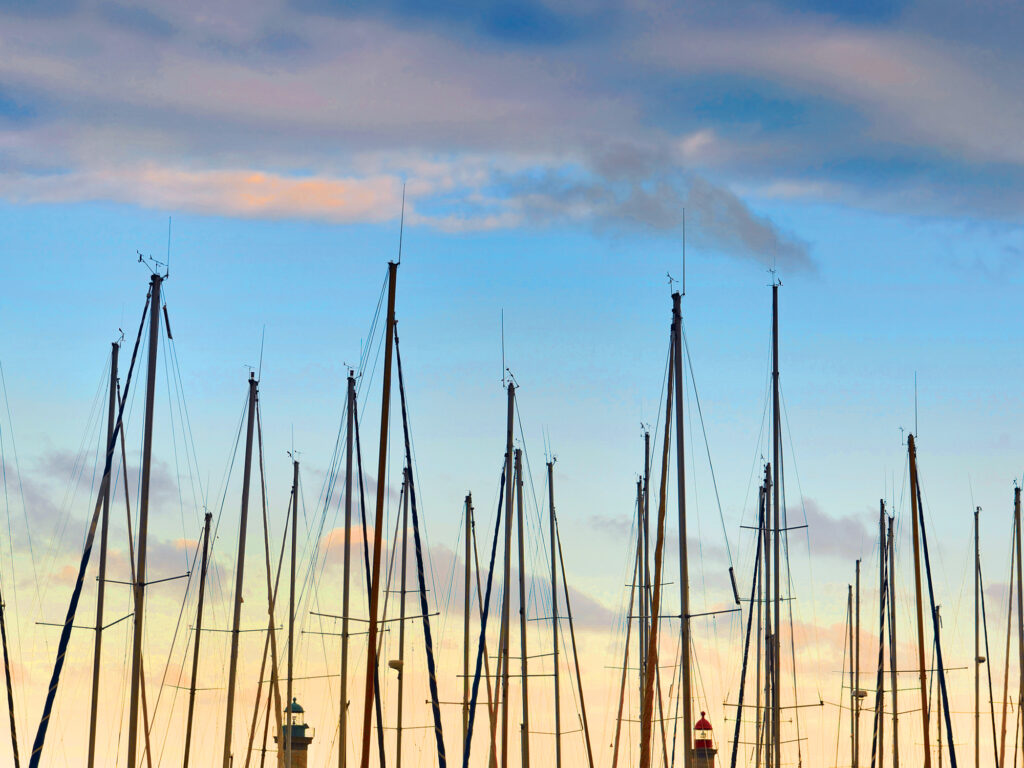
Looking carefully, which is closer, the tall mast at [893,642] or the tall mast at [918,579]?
the tall mast at [918,579]

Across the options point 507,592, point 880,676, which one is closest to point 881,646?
point 880,676

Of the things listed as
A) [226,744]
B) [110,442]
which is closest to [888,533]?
[226,744]

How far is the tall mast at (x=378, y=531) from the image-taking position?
88.7 ft

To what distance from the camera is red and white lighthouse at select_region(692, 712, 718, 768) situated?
2226 inches

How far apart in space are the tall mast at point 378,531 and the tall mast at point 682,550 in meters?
6.56

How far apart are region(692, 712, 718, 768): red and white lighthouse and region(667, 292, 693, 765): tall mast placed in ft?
75.2

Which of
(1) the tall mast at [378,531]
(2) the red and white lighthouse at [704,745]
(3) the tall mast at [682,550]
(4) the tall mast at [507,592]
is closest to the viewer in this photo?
(1) the tall mast at [378,531]

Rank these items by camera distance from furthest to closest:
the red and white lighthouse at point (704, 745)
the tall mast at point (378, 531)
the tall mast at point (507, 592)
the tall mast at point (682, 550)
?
1. the red and white lighthouse at point (704, 745)
2. the tall mast at point (507, 592)
3. the tall mast at point (682, 550)
4. the tall mast at point (378, 531)

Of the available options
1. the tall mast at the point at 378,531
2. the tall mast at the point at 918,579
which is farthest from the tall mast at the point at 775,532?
the tall mast at the point at 378,531

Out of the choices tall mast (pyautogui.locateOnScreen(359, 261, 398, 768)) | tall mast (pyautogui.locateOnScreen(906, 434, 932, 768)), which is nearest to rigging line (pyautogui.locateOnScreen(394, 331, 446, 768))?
tall mast (pyautogui.locateOnScreen(359, 261, 398, 768))

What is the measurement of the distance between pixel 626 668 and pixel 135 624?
20.2 m

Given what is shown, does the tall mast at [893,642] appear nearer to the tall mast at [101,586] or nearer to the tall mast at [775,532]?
the tall mast at [775,532]

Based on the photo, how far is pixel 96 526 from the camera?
3431 centimetres

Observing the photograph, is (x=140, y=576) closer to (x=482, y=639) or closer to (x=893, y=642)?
(x=482, y=639)
